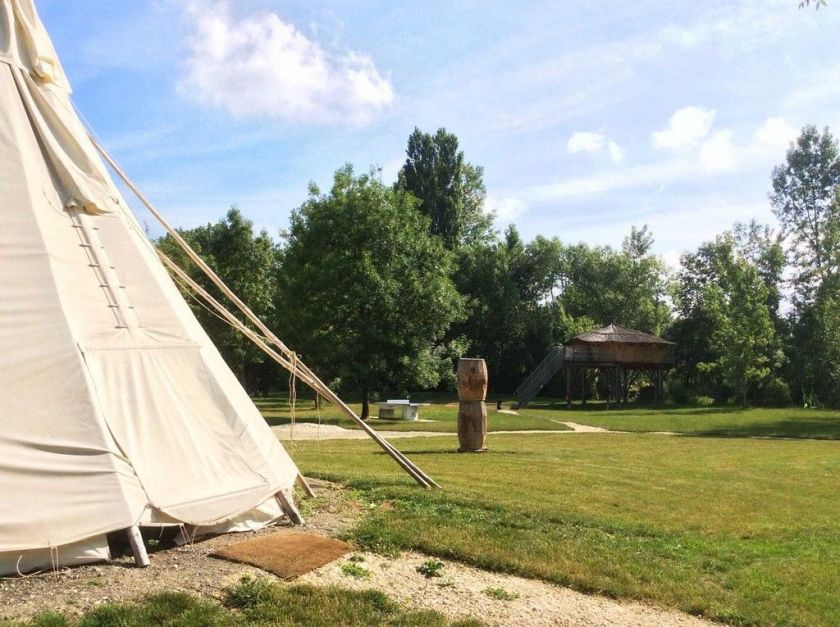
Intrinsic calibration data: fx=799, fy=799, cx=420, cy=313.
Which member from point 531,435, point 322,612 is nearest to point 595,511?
point 322,612

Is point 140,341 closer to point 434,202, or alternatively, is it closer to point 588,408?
point 588,408

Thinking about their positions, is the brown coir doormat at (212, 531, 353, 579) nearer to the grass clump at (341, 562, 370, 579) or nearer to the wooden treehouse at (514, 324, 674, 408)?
the grass clump at (341, 562, 370, 579)

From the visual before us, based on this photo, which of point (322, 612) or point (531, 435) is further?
point (531, 435)

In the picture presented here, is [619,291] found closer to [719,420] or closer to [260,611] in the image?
[719,420]

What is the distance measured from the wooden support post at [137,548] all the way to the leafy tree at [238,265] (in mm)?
39174

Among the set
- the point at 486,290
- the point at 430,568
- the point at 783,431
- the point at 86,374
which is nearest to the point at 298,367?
the point at 86,374

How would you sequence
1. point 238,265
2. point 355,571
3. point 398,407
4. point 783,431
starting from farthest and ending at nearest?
point 238,265 < point 398,407 < point 783,431 < point 355,571

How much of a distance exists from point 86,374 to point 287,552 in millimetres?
2295

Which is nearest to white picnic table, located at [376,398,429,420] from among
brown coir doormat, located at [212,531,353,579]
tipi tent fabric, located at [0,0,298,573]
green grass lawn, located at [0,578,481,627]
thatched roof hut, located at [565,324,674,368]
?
thatched roof hut, located at [565,324,674,368]

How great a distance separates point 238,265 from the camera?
49.2 metres

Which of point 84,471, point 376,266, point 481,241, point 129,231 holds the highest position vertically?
point 481,241

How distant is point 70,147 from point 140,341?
7.43ft

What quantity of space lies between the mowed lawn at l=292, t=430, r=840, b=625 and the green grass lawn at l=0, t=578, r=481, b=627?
4.83 ft

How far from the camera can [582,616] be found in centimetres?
602
